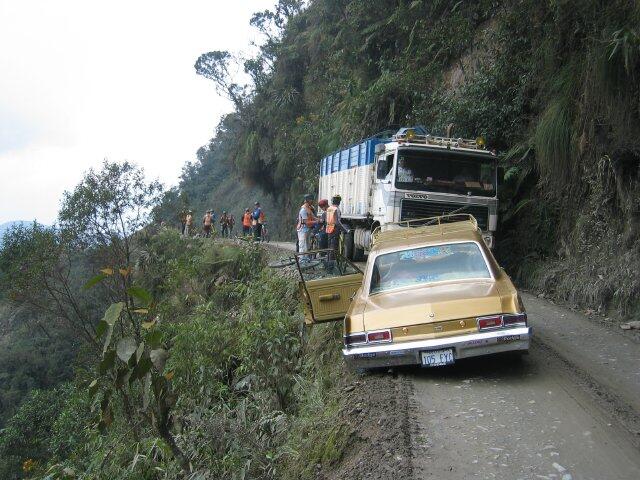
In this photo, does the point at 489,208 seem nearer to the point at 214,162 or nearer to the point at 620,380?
the point at 620,380

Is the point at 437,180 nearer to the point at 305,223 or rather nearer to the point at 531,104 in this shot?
the point at 305,223

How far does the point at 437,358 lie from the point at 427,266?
142cm

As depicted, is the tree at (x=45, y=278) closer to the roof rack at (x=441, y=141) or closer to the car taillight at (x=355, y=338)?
the roof rack at (x=441, y=141)

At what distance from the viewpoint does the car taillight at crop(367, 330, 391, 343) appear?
672 centimetres

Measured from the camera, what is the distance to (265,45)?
150 feet

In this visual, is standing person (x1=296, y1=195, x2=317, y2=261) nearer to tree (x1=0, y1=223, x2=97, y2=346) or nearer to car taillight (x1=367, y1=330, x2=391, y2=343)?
car taillight (x1=367, y1=330, x2=391, y2=343)

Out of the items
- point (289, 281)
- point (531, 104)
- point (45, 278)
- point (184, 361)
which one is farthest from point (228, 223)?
point (184, 361)

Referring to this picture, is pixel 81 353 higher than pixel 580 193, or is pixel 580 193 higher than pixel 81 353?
pixel 580 193

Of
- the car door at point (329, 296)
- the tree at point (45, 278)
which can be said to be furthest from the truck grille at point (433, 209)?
the tree at point (45, 278)

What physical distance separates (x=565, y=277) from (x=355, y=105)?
50.8 ft

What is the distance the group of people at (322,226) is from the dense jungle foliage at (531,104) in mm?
4176

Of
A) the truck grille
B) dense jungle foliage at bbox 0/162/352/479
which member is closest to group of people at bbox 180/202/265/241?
dense jungle foliage at bbox 0/162/352/479

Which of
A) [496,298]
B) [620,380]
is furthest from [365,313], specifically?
[620,380]

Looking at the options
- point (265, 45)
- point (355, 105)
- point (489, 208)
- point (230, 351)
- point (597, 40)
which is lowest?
point (230, 351)
